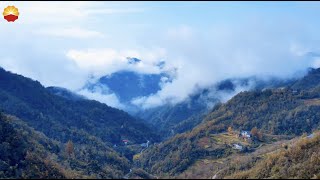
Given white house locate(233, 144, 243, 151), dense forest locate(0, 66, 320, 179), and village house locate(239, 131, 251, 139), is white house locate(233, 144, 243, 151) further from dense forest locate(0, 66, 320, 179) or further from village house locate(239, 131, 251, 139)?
village house locate(239, 131, 251, 139)

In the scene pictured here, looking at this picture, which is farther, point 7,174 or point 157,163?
point 157,163

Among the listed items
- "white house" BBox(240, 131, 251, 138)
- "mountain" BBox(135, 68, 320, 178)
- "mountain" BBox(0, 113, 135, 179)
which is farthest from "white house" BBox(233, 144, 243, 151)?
"mountain" BBox(0, 113, 135, 179)

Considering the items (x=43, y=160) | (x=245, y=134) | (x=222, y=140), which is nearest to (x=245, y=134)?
(x=245, y=134)

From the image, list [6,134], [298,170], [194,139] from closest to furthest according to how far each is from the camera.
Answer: [298,170] < [6,134] < [194,139]

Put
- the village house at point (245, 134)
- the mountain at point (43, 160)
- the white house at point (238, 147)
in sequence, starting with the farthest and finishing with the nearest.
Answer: the village house at point (245, 134) < the white house at point (238, 147) < the mountain at point (43, 160)

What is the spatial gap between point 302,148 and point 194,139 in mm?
69073

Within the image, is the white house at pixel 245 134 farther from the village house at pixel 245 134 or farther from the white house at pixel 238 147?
the white house at pixel 238 147

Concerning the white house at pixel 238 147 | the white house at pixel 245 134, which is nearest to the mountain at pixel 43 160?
the white house at pixel 238 147

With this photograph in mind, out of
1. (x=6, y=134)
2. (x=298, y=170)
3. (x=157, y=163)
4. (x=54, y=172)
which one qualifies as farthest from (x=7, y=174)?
(x=157, y=163)

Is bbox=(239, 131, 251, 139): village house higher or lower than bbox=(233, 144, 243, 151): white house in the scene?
lower

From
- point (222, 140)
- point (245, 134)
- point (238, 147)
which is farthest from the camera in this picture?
point (245, 134)

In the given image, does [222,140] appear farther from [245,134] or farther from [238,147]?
[238,147]

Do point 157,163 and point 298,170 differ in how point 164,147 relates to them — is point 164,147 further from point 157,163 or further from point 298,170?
→ point 298,170

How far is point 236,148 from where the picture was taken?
161 metres
